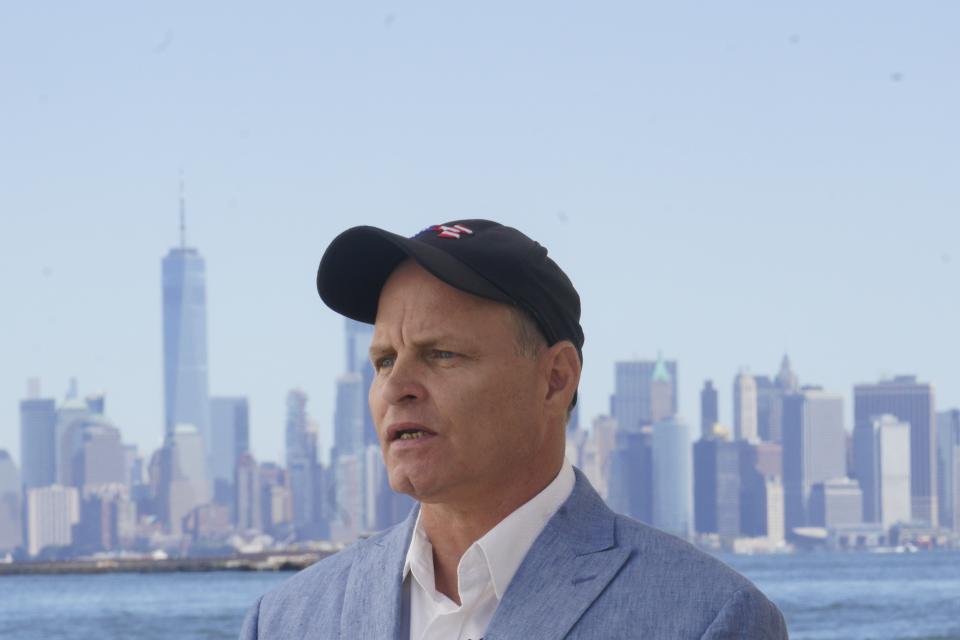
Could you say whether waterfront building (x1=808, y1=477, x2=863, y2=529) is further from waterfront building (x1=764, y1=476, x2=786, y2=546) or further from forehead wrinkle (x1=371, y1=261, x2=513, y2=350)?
forehead wrinkle (x1=371, y1=261, x2=513, y2=350)

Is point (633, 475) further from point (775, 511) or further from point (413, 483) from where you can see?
point (413, 483)

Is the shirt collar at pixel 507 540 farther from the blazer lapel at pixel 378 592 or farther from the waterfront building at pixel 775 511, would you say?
the waterfront building at pixel 775 511

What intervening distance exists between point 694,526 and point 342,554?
161413 mm

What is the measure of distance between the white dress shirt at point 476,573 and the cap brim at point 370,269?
26 cm

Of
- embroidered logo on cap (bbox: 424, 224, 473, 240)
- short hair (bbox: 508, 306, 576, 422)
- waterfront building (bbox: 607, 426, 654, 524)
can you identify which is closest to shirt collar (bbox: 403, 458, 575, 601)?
short hair (bbox: 508, 306, 576, 422)

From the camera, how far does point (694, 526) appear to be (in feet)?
531

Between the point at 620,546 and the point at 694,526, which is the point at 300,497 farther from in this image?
the point at 620,546

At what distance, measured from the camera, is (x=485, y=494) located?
7.54ft

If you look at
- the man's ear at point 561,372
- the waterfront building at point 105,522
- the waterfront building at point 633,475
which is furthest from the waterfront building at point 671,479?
the man's ear at point 561,372

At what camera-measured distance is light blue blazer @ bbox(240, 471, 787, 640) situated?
221cm

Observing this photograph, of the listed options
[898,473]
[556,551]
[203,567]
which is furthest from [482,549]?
[898,473]

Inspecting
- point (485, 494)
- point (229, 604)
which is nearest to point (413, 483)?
point (485, 494)

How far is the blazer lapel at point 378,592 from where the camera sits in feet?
7.50

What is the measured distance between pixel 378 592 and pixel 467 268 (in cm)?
39
